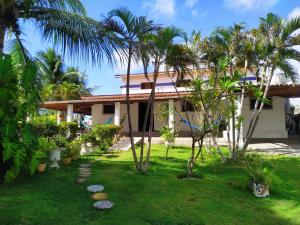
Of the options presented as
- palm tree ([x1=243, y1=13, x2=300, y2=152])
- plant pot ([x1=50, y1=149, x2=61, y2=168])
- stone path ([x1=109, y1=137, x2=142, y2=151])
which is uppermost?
palm tree ([x1=243, y1=13, x2=300, y2=152])

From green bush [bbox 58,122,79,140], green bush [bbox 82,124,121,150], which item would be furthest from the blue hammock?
green bush [bbox 82,124,121,150]

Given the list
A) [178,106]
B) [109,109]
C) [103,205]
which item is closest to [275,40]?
[103,205]

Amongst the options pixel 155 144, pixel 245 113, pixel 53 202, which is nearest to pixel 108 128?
pixel 155 144

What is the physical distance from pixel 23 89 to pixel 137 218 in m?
4.12

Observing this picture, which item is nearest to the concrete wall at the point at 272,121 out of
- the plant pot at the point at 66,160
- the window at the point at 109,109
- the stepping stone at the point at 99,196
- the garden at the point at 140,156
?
the garden at the point at 140,156

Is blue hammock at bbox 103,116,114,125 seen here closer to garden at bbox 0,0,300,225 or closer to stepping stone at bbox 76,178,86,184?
garden at bbox 0,0,300,225

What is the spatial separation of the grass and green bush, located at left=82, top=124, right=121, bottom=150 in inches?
173

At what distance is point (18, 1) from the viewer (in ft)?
31.7

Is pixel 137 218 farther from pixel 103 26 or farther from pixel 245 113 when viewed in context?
pixel 245 113

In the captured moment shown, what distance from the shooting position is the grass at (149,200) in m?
7.08

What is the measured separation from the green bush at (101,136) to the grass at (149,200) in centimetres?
440

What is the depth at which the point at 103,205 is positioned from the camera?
748 cm

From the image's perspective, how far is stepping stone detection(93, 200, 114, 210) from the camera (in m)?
7.40

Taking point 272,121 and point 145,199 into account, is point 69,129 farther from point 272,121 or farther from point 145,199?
point 145,199
